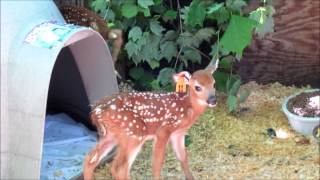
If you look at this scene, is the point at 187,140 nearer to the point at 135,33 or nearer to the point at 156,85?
the point at 156,85

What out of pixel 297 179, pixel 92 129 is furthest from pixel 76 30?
pixel 297 179

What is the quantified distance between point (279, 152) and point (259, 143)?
162 mm

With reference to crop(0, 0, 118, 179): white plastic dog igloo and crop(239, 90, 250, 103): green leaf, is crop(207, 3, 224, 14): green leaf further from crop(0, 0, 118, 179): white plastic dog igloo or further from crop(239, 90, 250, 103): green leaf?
crop(0, 0, 118, 179): white plastic dog igloo

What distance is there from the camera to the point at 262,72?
15.6 ft

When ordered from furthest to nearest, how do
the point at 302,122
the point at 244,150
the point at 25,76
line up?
the point at 302,122
the point at 244,150
the point at 25,76

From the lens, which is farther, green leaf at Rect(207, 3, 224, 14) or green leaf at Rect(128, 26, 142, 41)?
green leaf at Rect(128, 26, 142, 41)

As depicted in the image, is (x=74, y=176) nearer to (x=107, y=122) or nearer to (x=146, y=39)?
(x=107, y=122)

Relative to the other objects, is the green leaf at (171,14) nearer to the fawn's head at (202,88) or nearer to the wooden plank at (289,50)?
the wooden plank at (289,50)

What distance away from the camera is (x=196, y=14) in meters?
4.04

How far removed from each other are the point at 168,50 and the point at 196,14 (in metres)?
0.37

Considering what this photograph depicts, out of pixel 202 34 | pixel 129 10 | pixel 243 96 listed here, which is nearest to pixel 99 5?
pixel 129 10

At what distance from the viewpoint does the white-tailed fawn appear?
3.13 metres

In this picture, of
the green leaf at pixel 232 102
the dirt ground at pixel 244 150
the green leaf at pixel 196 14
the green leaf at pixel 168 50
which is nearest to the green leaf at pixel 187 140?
the dirt ground at pixel 244 150

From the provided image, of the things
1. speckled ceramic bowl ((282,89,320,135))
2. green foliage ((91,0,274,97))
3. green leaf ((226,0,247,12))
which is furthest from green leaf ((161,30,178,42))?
speckled ceramic bowl ((282,89,320,135))
